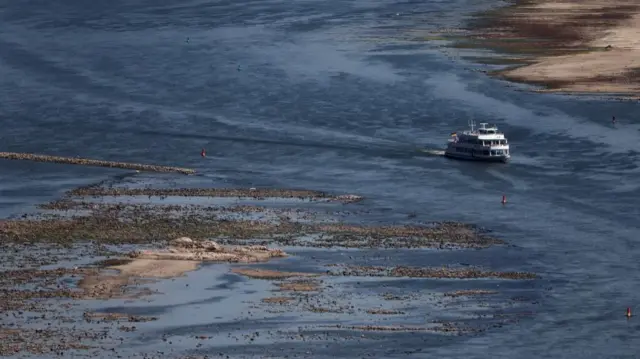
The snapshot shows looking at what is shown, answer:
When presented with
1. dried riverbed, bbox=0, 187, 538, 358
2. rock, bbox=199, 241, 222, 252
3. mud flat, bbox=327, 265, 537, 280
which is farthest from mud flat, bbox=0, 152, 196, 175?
mud flat, bbox=327, 265, 537, 280

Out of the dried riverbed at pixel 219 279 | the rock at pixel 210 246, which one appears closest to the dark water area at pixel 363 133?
the dried riverbed at pixel 219 279

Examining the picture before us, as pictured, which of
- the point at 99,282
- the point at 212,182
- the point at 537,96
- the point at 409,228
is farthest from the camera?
the point at 537,96

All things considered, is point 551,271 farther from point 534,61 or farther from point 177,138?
point 534,61

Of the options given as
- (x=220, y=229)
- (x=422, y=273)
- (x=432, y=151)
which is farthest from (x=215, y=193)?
(x=422, y=273)

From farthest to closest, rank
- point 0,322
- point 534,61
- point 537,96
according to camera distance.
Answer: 1. point 534,61
2. point 537,96
3. point 0,322

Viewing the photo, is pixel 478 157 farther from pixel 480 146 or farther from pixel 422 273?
pixel 422 273

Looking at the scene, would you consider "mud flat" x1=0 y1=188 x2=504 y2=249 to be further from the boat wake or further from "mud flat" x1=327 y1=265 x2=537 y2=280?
the boat wake

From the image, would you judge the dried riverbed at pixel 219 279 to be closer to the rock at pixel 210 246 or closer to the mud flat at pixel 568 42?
the rock at pixel 210 246

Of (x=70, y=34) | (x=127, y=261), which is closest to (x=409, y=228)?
(x=127, y=261)

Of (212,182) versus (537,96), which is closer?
(212,182)
